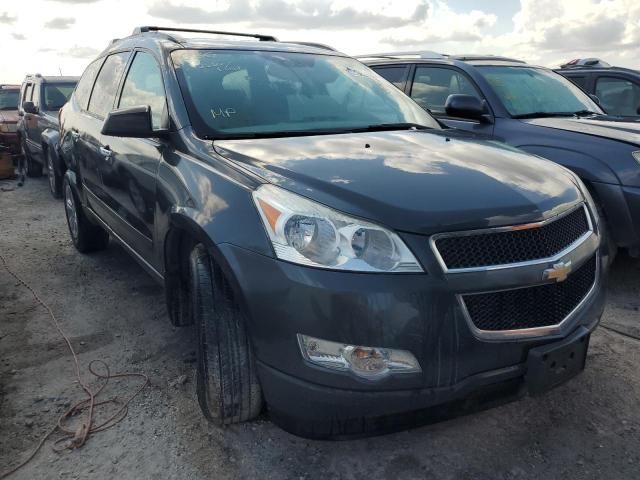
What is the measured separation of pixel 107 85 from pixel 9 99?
10.6 meters

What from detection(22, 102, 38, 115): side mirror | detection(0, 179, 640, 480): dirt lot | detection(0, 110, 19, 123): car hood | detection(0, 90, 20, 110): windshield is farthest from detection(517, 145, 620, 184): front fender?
detection(0, 90, 20, 110): windshield

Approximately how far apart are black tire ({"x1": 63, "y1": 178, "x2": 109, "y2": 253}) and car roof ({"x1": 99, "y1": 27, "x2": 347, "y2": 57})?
152 cm

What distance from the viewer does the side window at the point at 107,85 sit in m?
4.17

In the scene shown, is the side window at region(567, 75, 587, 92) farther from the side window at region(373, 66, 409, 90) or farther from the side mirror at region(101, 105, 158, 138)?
the side mirror at region(101, 105, 158, 138)

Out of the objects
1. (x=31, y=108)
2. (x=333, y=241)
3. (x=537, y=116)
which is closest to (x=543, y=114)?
(x=537, y=116)

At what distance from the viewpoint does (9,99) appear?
13.3m

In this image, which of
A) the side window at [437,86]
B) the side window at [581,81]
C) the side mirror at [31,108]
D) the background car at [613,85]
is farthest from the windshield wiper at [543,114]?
the side mirror at [31,108]

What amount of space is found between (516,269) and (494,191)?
0.36m

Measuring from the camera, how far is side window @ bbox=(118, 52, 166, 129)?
325 cm

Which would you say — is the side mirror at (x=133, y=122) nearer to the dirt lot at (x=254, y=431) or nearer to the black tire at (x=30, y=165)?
the dirt lot at (x=254, y=431)

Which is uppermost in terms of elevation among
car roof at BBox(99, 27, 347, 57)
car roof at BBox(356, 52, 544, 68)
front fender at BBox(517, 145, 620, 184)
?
car roof at BBox(99, 27, 347, 57)

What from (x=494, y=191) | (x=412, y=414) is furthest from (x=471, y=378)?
(x=494, y=191)

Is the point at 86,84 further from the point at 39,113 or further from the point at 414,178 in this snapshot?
the point at 39,113

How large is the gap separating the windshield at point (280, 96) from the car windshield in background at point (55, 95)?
22.2 feet
